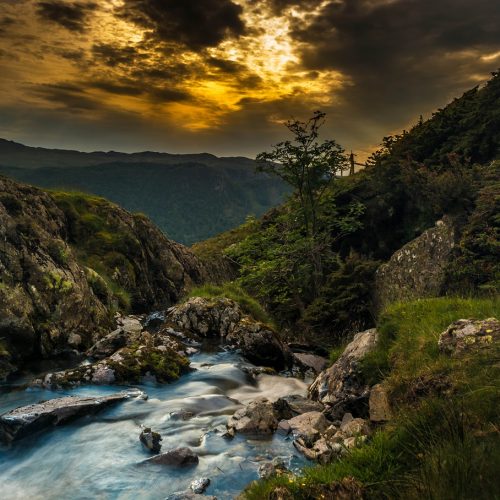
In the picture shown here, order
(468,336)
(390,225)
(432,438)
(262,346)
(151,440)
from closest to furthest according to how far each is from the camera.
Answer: (432,438) < (468,336) < (151,440) < (262,346) < (390,225)

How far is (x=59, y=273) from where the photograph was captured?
62.9 ft

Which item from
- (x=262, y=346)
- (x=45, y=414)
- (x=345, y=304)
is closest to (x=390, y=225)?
(x=345, y=304)

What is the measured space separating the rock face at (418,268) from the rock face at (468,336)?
969 cm

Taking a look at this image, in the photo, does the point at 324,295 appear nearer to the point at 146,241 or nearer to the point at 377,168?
the point at 377,168

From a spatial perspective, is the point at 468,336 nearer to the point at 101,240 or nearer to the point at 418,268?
the point at 418,268

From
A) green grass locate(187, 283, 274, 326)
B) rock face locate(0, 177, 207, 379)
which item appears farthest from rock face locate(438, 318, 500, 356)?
green grass locate(187, 283, 274, 326)

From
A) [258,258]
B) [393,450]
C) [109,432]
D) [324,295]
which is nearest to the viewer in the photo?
[393,450]

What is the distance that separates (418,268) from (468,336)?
39.1 feet

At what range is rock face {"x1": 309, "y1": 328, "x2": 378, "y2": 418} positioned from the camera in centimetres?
945

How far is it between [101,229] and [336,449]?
1156 inches

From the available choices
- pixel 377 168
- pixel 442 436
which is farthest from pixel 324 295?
pixel 442 436

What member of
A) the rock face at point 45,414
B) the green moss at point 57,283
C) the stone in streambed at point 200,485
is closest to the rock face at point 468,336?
the stone in streambed at point 200,485

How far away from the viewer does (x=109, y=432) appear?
1007 cm

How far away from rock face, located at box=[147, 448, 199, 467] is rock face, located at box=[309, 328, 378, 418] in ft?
10.9
